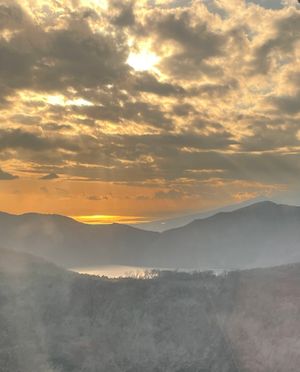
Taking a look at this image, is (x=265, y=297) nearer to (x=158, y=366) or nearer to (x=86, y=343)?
(x=158, y=366)

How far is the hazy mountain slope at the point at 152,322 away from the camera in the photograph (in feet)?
140

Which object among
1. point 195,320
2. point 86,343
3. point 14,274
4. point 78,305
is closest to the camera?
point 86,343

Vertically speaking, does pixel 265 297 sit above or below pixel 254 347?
above

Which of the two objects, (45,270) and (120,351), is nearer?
(120,351)

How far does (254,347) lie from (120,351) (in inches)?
473

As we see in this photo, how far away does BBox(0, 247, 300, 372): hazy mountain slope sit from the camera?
140 ft

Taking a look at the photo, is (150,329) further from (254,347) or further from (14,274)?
(14,274)

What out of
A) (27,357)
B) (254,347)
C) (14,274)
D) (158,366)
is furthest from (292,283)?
(14,274)

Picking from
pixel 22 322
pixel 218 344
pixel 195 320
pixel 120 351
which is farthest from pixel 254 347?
pixel 22 322

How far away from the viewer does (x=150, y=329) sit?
1912 inches

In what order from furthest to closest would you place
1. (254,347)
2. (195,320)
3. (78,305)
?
(78,305) < (195,320) < (254,347)

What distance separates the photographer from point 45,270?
65.1 m

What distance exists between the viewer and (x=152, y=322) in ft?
164

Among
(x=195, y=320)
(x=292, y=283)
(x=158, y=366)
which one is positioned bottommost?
(x=158, y=366)
